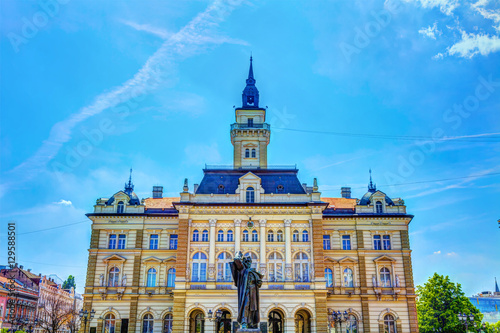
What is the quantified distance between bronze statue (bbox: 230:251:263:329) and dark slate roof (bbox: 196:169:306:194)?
3003cm

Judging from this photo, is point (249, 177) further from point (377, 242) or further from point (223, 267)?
point (377, 242)

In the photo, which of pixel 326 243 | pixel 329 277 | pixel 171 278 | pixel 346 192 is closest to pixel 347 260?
pixel 329 277

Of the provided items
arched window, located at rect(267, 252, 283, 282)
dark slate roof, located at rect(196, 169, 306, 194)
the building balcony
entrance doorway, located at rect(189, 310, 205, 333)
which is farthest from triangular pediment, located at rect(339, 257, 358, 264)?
the building balcony

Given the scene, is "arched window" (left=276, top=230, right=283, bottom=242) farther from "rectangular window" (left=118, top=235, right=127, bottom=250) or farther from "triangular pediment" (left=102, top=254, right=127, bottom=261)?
"rectangular window" (left=118, top=235, right=127, bottom=250)

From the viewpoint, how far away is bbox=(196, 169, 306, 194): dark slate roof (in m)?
49.7

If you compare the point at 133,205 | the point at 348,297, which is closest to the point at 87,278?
the point at 133,205

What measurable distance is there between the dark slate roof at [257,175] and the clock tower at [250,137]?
264 inches

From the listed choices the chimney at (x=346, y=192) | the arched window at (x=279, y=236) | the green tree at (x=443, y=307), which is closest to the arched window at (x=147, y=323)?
the arched window at (x=279, y=236)

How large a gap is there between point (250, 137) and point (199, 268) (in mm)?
20930

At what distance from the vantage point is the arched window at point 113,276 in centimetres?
4859

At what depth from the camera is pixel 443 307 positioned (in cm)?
5591

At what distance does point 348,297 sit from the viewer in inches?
1893

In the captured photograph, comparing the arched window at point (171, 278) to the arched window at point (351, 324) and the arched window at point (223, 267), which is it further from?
the arched window at point (351, 324)

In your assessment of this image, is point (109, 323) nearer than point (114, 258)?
Yes
